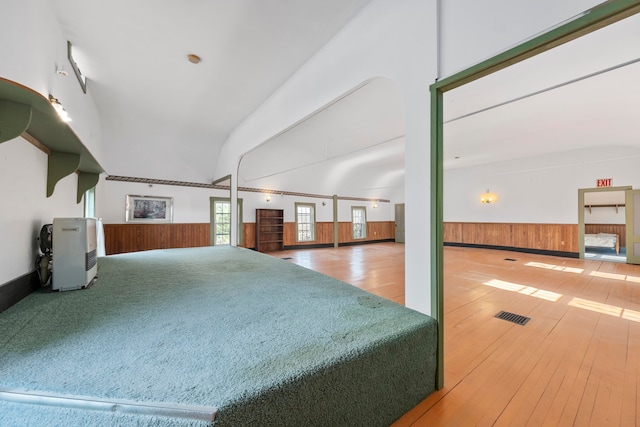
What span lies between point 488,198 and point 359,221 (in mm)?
5297

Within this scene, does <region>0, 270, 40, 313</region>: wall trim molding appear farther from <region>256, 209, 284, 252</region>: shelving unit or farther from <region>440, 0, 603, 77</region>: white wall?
<region>256, 209, 284, 252</region>: shelving unit

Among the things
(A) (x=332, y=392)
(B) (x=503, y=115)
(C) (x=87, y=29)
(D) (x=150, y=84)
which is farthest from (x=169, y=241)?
(B) (x=503, y=115)

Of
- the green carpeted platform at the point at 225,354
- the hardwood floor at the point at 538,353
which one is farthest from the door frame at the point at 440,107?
the hardwood floor at the point at 538,353

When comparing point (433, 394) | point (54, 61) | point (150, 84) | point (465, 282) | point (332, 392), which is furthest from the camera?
point (465, 282)

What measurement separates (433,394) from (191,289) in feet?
7.26

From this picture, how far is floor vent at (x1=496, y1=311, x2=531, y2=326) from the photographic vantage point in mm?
2839

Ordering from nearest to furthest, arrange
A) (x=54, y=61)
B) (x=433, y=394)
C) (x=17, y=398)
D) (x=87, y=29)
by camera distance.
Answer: (x=17, y=398)
(x=433, y=394)
(x=54, y=61)
(x=87, y=29)

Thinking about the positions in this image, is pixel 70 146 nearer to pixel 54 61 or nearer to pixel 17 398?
pixel 54 61

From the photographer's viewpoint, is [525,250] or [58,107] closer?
[58,107]

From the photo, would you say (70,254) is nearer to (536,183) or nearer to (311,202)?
(311,202)

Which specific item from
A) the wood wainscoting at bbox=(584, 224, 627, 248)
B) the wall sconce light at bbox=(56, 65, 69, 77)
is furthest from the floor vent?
the wood wainscoting at bbox=(584, 224, 627, 248)

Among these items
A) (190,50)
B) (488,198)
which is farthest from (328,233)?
(190,50)

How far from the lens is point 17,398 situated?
0.87 metres

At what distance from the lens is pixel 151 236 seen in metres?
7.05
